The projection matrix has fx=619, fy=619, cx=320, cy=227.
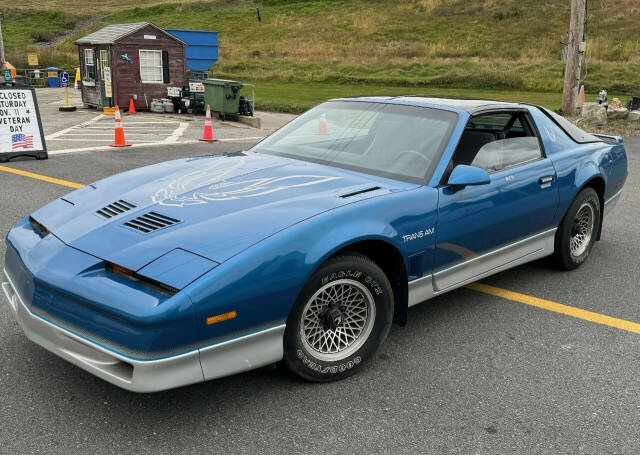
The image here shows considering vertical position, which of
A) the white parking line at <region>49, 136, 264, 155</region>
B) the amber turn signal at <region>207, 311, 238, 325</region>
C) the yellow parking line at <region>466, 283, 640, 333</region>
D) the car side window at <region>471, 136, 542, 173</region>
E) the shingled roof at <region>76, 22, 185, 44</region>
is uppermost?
the shingled roof at <region>76, 22, 185, 44</region>

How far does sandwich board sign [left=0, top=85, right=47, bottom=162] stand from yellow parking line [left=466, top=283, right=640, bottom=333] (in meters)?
8.22

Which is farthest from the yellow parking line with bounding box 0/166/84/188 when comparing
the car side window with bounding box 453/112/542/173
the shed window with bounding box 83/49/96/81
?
the shed window with bounding box 83/49/96/81

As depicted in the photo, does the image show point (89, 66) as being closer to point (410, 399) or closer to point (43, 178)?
point (43, 178)

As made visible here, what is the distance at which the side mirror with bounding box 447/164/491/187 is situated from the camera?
145 inches

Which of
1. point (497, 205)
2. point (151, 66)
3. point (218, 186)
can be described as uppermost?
point (151, 66)

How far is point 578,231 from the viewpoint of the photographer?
5211mm

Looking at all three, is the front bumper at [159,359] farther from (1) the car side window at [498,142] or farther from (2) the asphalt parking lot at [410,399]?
(1) the car side window at [498,142]

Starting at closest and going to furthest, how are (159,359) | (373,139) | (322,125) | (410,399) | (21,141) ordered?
(159,359)
(410,399)
(373,139)
(322,125)
(21,141)

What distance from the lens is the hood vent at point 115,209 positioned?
3377 mm

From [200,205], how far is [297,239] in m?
0.67

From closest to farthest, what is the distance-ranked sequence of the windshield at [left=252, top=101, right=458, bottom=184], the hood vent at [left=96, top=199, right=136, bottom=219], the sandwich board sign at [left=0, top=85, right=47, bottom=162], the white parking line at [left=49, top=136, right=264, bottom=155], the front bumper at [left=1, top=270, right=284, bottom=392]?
1. the front bumper at [left=1, top=270, right=284, bottom=392]
2. the hood vent at [left=96, top=199, right=136, bottom=219]
3. the windshield at [left=252, top=101, right=458, bottom=184]
4. the sandwich board sign at [left=0, top=85, right=47, bottom=162]
5. the white parking line at [left=49, top=136, right=264, bottom=155]

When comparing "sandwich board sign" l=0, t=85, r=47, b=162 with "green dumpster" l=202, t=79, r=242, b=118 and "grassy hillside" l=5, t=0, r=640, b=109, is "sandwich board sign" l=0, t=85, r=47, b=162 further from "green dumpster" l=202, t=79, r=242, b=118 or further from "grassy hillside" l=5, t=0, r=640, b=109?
"grassy hillside" l=5, t=0, r=640, b=109

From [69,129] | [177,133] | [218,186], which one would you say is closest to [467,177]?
[218,186]

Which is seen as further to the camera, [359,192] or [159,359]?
[359,192]
